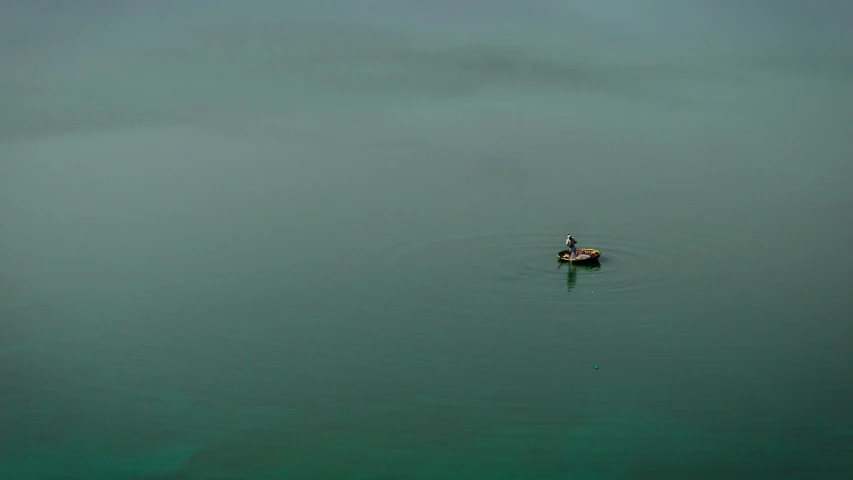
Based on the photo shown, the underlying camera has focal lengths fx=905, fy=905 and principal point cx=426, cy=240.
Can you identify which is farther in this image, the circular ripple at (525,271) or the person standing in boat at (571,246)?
the person standing in boat at (571,246)

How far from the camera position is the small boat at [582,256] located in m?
9.65

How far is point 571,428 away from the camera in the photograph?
718 centimetres

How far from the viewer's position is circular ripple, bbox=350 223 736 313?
916 cm

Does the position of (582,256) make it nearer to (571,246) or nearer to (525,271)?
(571,246)

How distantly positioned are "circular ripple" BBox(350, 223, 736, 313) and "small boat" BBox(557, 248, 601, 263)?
0.22ft

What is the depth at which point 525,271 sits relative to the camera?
9.69m

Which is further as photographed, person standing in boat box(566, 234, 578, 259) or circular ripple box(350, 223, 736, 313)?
person standing in boat box(566, 234, 578, 259)

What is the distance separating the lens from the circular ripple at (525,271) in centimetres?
916

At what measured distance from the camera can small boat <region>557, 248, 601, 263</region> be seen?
31.7 feet

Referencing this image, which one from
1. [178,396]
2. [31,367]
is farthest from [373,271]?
[31,367]

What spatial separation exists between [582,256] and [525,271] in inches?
24.7

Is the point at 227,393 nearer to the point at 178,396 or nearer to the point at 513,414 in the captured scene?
the point at 178,396

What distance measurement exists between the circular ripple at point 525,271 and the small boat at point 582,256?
7 cm

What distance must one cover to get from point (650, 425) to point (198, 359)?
4.00 m
